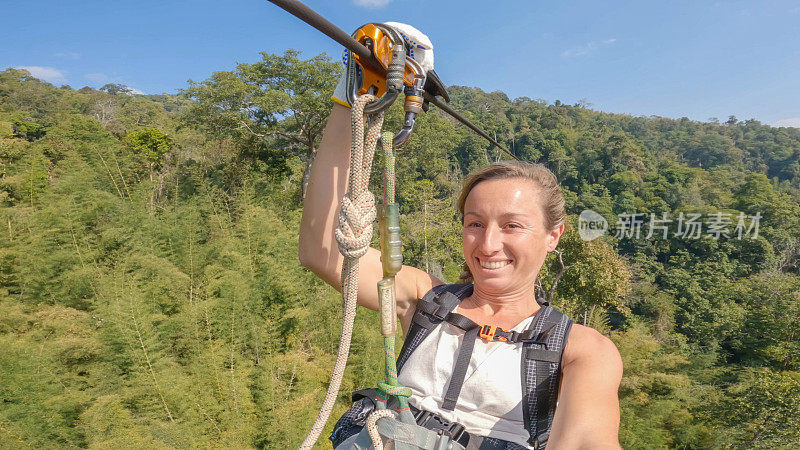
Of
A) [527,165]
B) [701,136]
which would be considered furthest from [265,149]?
[701,136]

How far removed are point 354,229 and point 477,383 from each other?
1.50ft

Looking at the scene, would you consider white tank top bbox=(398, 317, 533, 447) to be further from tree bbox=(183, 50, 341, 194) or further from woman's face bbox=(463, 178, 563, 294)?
tree bbox=(183, 50, 341, 194)

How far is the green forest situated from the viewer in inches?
160

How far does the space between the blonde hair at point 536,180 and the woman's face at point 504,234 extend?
0.06ft

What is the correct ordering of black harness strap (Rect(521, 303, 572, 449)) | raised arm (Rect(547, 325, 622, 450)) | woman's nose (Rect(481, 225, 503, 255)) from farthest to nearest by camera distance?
woman's nose (Rect(481, 225, 503, 255)), black harness strap (Rect(521, 303, 572, 449)), raised arm (Rect(547, 325, 622, 450))

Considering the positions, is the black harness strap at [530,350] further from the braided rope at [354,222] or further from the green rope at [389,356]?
the braided rope at [354,222]

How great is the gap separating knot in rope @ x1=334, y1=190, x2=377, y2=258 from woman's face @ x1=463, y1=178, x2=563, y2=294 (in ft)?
1.16

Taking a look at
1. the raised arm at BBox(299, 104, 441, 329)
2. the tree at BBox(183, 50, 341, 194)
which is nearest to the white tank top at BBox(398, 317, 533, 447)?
the raised arm at BBox(299, 104, 441, 329)

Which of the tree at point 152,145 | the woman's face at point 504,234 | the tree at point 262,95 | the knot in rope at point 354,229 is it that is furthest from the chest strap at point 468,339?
the tree at point 152,145

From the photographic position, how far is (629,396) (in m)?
8.53

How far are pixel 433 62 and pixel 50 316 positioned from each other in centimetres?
613

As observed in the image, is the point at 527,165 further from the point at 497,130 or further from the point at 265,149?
the point at 497,130

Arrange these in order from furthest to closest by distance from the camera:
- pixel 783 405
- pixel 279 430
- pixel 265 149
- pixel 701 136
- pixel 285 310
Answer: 1. pixel 701 136
2. pixel 265 149
3. pixel 783 405
4. pixel 285 310
5. pixel 279 430

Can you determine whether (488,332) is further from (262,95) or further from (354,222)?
(262,95)
